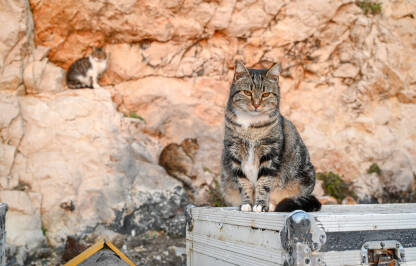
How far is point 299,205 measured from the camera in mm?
2645

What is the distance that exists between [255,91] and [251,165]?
1.83ft

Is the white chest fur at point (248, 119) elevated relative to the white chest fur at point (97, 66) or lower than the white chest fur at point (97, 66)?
lower

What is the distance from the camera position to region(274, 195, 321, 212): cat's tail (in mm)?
2627

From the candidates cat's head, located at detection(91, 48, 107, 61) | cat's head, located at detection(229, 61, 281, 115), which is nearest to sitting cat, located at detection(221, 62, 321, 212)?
cat's head, located at detection(229, 61, 281, 115)

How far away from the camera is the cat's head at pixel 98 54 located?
597 centimetres

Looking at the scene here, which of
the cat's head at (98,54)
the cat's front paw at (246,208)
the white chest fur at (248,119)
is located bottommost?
the cat's front paw at (246,208)

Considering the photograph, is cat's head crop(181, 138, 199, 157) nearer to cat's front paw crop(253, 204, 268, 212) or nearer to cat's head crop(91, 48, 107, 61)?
cat's head crop(91, 48, 107, 61)

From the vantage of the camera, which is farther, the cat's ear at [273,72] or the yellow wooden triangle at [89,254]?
the cat's ear at [273,72]

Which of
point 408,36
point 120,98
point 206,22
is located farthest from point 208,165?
point 408,36

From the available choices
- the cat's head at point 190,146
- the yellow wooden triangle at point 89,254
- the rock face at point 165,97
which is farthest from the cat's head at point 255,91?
the cat's head at point 190,146

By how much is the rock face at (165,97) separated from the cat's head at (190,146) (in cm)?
11

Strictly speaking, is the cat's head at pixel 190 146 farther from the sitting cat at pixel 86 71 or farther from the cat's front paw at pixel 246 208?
the cat's front paw at pixel 246 208

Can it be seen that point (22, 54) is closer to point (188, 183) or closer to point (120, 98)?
point (120, 98)

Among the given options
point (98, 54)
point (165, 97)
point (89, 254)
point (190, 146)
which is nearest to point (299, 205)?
point (89, 254)
